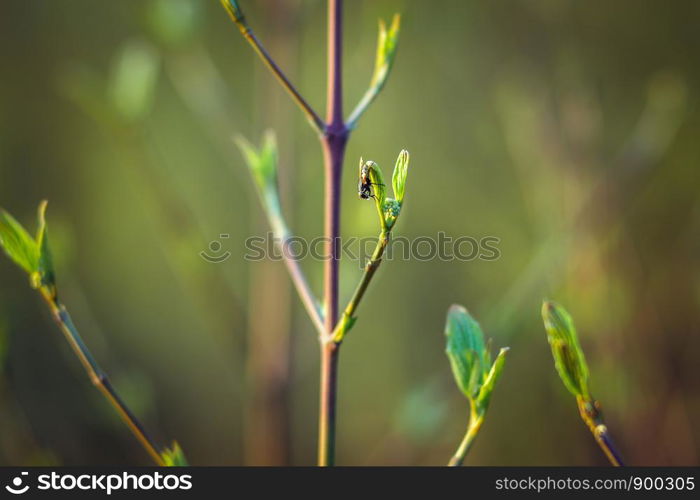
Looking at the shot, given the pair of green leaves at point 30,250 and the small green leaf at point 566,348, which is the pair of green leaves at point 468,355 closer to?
the small green leaf at point 566,348

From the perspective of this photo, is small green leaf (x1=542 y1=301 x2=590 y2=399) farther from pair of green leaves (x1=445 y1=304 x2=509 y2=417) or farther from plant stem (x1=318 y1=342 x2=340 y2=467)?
plant stem (x1=318 y1=342 x2=340 y2=467)

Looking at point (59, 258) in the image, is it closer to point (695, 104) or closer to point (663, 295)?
point (663, 295)

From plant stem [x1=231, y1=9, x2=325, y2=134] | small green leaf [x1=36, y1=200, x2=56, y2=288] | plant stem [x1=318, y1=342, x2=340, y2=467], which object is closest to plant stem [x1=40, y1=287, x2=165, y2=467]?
small green leaf [x1=36, y1=200, x2=56, y2=288]

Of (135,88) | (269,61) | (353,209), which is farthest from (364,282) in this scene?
(353,209)

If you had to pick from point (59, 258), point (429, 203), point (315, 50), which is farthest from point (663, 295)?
point (59, 258)

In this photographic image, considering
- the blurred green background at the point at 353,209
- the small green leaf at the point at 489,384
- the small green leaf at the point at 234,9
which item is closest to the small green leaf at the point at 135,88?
the blurred green background at the point at 353,209

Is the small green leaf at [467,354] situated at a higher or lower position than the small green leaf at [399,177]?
lower
